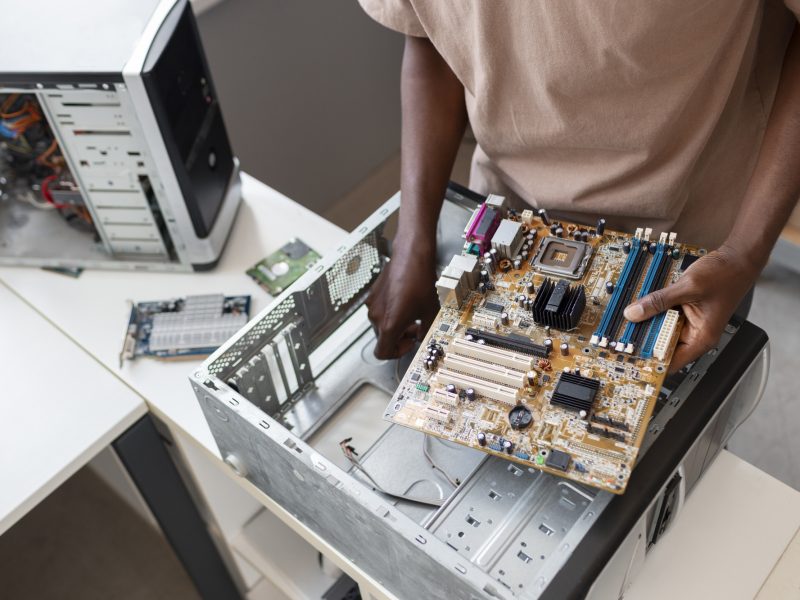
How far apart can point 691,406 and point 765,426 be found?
1406mm

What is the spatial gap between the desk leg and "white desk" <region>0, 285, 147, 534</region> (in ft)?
0.16

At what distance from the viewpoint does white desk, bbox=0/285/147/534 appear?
4.32ft

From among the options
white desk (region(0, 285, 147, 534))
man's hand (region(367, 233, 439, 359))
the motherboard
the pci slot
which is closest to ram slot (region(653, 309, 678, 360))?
the motherboard

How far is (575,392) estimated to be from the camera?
3.14ft

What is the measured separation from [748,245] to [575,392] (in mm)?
314

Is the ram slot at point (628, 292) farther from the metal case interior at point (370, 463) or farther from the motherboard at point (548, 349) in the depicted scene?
the metal case interior at point (370, 463)

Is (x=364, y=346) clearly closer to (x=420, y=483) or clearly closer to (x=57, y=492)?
(x=420, y=483)

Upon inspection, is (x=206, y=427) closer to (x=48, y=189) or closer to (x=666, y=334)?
(x=48, y=189)

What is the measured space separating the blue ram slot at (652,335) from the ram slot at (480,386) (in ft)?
0.53

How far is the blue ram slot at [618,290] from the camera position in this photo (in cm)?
102

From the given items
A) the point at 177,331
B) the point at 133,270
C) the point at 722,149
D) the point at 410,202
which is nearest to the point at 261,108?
the point at 133,270

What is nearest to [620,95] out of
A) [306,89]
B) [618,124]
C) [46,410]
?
[618,124]

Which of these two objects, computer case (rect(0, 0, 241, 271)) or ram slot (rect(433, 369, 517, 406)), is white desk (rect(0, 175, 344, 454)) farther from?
ram slot (rect(433, 369, 517, 406))

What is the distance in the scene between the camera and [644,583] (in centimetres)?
110
